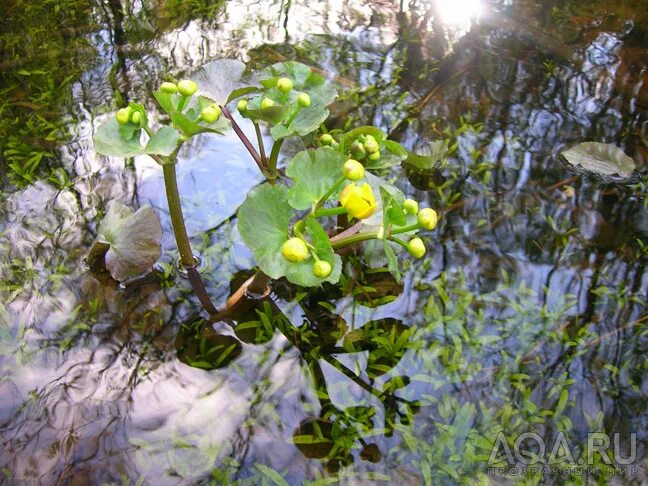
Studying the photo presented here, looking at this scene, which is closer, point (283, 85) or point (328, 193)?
point (328, 193)

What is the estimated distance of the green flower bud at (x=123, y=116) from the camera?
4.45ft

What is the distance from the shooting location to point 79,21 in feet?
9.47

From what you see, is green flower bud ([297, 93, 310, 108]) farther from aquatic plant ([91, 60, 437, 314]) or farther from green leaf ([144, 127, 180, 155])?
green leaf ([144, 127, 180, 155])

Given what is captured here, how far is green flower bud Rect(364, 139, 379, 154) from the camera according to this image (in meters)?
1.62

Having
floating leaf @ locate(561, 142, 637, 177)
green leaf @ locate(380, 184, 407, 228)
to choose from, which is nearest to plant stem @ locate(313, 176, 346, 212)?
green leaf @ locate(380, 184, 407, 228)

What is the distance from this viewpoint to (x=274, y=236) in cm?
136

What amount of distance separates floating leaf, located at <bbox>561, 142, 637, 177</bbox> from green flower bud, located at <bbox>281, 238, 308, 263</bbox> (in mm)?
1390

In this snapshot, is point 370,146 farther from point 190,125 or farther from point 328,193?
point 190,125

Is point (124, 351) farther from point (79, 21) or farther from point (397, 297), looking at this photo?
point (79, 21)

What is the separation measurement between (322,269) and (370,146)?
0.50m

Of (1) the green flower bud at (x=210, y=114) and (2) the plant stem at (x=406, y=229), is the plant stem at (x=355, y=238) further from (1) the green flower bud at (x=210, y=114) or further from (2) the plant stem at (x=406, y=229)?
(1) the green flower bud at (x=210, y=114)

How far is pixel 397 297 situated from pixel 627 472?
0.73 metres

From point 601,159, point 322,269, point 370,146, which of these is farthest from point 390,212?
point 601,159

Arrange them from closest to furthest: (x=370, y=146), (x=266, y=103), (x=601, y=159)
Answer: (x=266, y=103) < (x=370, y=146) < (x=601, y=159)
